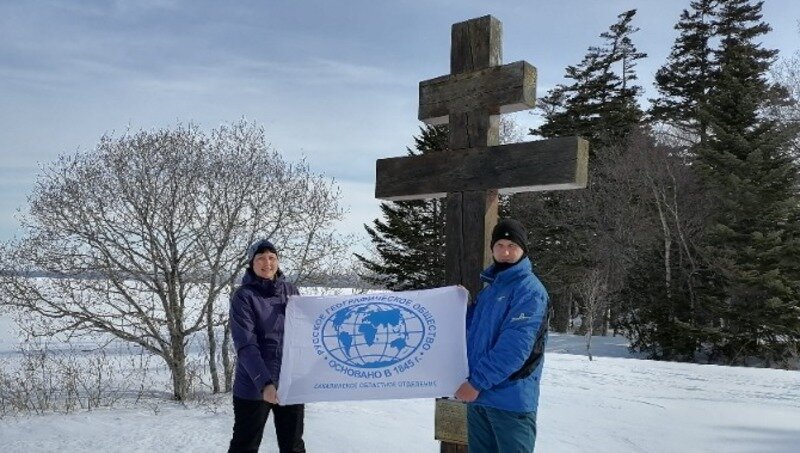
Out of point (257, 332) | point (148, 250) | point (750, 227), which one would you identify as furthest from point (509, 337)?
point (750, 227)

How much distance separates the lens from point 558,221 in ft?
97.3

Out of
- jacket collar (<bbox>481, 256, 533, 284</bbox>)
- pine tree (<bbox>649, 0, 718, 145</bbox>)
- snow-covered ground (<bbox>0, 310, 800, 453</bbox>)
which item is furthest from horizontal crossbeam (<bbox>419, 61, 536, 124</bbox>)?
pine tree (<bbox>649, 0, 718, 145</bbox>)

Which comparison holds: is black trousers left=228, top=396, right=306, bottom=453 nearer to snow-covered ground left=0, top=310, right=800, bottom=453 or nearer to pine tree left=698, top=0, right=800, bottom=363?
snow-covered ground left=0, top=310, right=800, bottom=453

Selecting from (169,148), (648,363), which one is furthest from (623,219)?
(169,148)

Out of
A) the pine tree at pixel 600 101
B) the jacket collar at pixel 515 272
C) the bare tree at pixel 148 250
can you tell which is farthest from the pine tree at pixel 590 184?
the jacket collar at pixel 515 272

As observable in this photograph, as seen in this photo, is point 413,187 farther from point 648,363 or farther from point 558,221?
point 558,221

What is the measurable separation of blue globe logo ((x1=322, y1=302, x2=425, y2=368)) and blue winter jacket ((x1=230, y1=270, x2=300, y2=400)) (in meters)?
0.34

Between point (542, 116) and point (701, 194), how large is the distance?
11153mm

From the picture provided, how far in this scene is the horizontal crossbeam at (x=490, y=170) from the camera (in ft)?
12.8

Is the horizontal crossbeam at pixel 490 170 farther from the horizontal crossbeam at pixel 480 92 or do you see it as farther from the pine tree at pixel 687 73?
the pine tree at pixel 687 73

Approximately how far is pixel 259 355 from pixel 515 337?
164cm

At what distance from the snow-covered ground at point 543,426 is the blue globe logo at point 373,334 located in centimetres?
212

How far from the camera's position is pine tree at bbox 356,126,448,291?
26.2 m

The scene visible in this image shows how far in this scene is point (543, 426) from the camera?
7.03m
